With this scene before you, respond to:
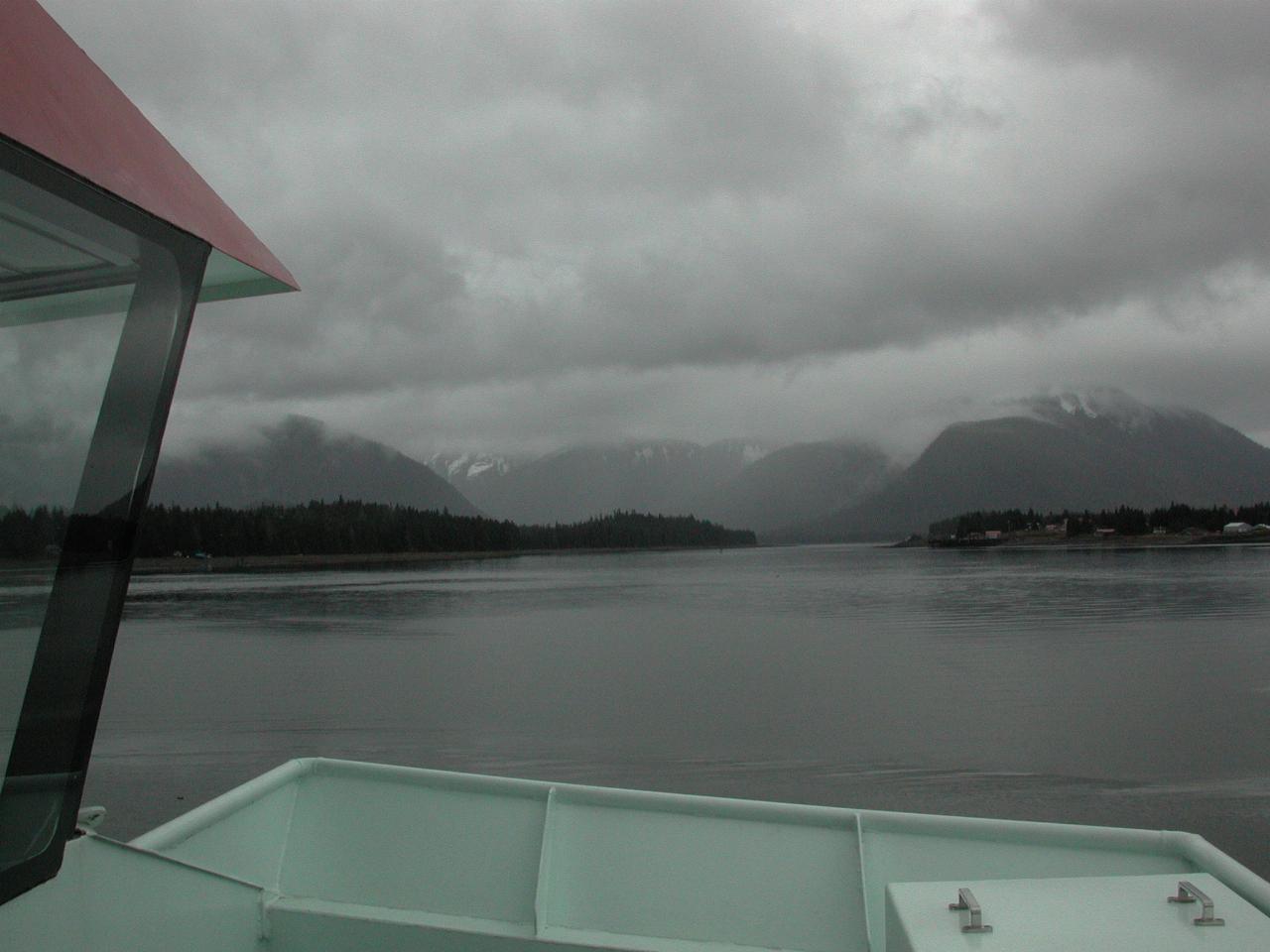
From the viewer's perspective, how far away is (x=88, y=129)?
2436 mm

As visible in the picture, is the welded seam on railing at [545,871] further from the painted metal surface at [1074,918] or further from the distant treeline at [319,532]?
the distant treeline at [319,532]

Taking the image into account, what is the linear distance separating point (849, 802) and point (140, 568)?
135m

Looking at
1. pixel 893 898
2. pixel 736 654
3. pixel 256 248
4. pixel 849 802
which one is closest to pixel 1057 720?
pixel 849 802

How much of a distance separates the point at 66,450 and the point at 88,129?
0.81 metres

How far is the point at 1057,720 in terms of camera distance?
2023cm

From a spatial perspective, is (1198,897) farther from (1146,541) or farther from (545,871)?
(1146,541)

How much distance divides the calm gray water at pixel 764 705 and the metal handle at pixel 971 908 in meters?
10.0

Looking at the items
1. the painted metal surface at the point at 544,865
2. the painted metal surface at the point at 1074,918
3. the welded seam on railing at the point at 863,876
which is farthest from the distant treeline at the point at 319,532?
the painted metal surface at the point at 1074,918

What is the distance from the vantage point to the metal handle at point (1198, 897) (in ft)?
8.97

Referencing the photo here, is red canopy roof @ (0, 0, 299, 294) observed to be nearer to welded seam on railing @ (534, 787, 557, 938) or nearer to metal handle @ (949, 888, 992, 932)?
metal handle @ (949, 888, 992, 932)

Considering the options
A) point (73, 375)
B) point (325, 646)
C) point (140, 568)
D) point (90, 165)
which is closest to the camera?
point (90, 165)

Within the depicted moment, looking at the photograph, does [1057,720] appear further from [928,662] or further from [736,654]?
[736,654]

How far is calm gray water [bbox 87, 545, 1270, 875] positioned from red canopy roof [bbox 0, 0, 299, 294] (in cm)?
1218

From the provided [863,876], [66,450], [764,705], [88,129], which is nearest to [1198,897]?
[863,876]
